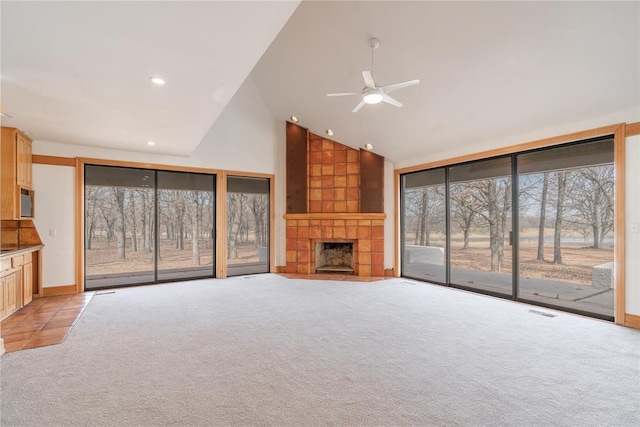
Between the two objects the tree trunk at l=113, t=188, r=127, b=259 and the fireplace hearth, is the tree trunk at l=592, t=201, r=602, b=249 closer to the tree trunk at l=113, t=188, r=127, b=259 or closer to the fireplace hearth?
the fireplace hearth

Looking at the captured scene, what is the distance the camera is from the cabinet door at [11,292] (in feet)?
12.6

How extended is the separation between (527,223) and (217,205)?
5842 millimetres

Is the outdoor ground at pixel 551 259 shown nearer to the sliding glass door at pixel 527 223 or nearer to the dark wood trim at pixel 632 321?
the sliding glass door at pixel 527 223

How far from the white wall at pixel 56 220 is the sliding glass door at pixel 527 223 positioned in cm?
631

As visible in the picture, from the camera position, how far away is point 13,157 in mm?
4250

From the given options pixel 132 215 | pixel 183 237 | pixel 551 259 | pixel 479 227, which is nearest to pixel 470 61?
pixel 479 227

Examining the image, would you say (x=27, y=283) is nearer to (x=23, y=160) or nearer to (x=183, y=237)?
(x=23, y=160)

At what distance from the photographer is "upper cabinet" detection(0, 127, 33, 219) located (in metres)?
4.20

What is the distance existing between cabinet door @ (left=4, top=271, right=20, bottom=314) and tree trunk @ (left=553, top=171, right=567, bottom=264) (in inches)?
312

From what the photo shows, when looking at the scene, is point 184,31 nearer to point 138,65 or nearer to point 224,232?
point 138,65

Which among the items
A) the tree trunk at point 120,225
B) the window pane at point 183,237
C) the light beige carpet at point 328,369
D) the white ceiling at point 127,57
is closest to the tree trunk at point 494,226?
the light beige carpet at point 328,369

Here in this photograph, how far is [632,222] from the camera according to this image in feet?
11.5

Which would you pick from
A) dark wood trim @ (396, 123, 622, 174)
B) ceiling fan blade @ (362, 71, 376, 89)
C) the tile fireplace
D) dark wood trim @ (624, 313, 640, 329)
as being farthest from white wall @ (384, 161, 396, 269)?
dark wood trim @ (624, 313, 640, 329)

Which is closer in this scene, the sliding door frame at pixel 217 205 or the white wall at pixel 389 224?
the sliding door frame at pixel 217 205
